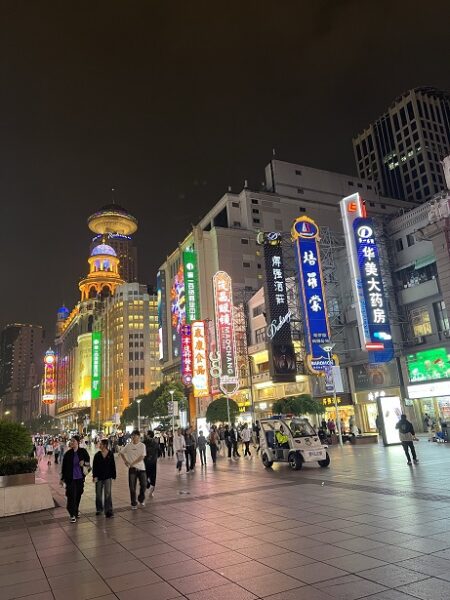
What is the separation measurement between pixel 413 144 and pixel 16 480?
4977 inches

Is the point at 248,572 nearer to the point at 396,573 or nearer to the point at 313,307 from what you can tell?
the point at 396,573

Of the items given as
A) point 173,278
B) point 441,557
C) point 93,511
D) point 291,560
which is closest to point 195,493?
point 93,511

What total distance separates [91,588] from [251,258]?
230 feet

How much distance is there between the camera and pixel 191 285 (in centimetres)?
7500

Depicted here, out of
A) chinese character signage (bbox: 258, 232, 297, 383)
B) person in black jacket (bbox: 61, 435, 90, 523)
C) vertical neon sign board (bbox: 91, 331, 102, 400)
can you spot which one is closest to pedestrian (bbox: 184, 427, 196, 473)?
person in black jacket (bbox: 61, 435, 90, 523)

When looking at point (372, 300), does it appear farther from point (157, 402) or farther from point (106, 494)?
point (157, 402)

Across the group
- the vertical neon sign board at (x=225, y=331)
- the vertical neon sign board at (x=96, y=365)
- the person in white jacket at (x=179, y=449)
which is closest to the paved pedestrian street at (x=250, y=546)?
the person in white jacket at (x=179, y=449)

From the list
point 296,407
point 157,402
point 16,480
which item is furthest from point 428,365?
point 157,402

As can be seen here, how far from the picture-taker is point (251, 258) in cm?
7525

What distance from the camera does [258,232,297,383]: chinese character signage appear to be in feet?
153

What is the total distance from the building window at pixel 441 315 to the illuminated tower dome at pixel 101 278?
156m

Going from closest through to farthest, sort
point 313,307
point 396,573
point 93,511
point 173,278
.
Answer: point 396,573
point 93,511
point 313,307
point 173,278

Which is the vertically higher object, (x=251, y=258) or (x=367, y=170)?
(x=367, y=170)

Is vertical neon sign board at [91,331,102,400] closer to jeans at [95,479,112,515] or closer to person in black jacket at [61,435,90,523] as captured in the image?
jeans at [95,479,112,515]
